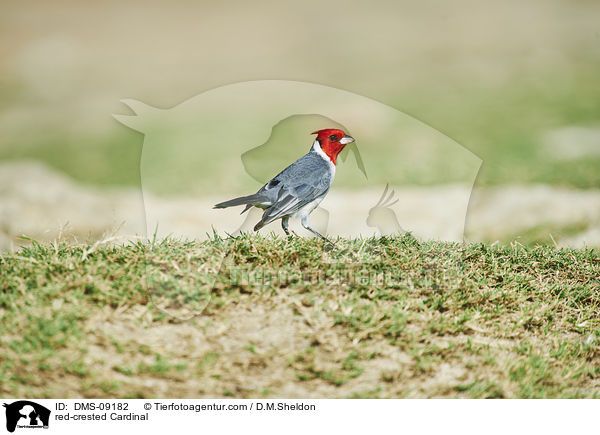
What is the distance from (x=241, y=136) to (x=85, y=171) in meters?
2.73

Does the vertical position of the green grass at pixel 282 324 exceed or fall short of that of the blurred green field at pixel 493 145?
it falls short

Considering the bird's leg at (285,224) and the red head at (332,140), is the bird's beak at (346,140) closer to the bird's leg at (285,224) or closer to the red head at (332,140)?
the red head at (332,140)

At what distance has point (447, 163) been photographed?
500cm

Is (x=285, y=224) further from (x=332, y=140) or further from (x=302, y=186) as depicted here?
(x=332, y=140)

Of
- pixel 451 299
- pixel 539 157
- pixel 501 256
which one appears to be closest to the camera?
pixel 451 299

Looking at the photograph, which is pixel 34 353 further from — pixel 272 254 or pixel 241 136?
pixel 241 136

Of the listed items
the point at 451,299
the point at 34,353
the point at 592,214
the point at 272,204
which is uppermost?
the point at 592,214

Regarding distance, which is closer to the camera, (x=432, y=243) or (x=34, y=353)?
(x=34, y=353)

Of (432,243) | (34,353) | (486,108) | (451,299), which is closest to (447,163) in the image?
(486,108)

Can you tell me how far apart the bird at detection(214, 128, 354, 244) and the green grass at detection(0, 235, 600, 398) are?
16 centimetres
